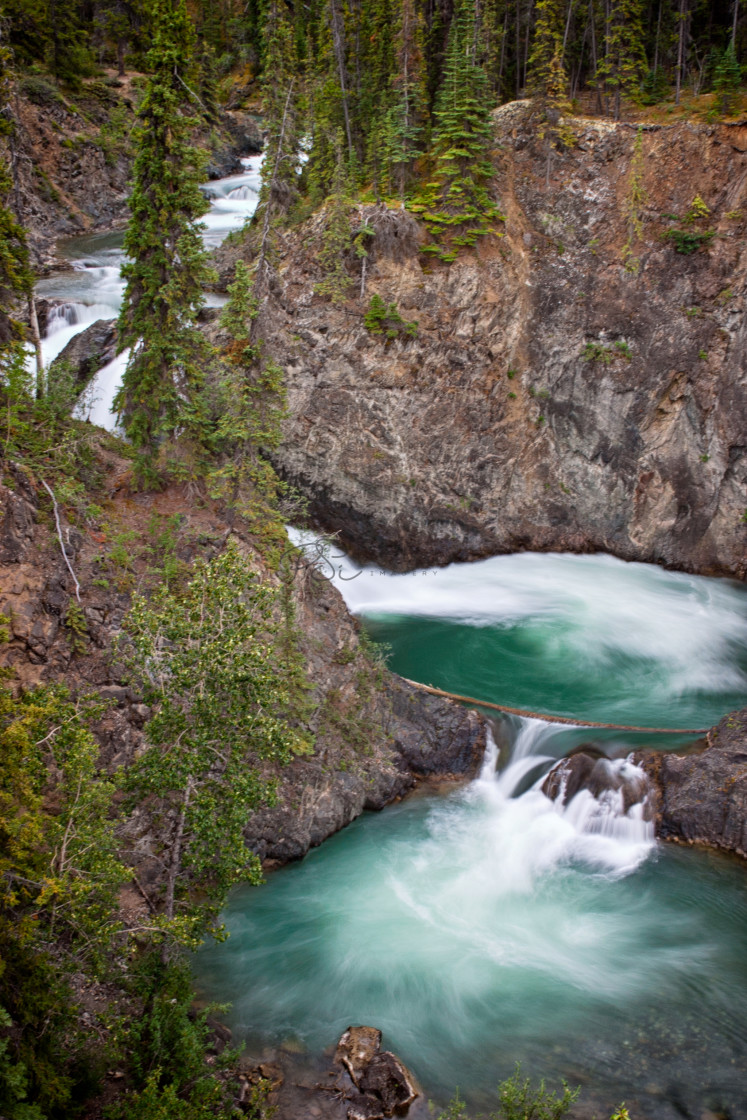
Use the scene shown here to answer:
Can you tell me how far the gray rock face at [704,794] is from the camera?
16969 millimetres

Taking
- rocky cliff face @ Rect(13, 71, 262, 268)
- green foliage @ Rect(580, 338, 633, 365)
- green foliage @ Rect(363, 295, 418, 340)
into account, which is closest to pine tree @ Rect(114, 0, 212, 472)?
green foliage @ Rect(363, 295, 418, 340)

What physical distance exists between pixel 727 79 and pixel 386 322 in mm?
17394

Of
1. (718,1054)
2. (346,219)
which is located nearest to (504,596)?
(346,219)

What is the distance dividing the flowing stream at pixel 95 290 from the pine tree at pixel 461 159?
7657mm

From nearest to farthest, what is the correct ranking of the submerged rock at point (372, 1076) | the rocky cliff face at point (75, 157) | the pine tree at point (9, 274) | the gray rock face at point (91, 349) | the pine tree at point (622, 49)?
the submerged rock at point (372, 1076), the pine tree at point (9, 274), the gray rock face at point (91, 349), the pine tree at point (622, 49), the rocky cliff face at point (75, 157)

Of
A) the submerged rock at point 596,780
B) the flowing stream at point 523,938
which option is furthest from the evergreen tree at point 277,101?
the submerged rock at point 596,780

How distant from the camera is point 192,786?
10461 millimetres

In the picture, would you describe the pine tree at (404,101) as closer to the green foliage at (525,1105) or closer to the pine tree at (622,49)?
the pine tree at (622,49)

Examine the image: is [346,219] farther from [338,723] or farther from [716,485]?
[338,723]

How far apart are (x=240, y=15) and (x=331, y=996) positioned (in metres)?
76.0

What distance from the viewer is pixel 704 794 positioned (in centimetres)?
1730

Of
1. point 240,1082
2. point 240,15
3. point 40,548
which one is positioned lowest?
point 240,1082

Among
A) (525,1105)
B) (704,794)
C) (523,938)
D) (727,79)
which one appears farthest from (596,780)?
(727,79)

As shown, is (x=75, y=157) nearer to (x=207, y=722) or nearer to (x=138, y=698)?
(x=138, y=698)
